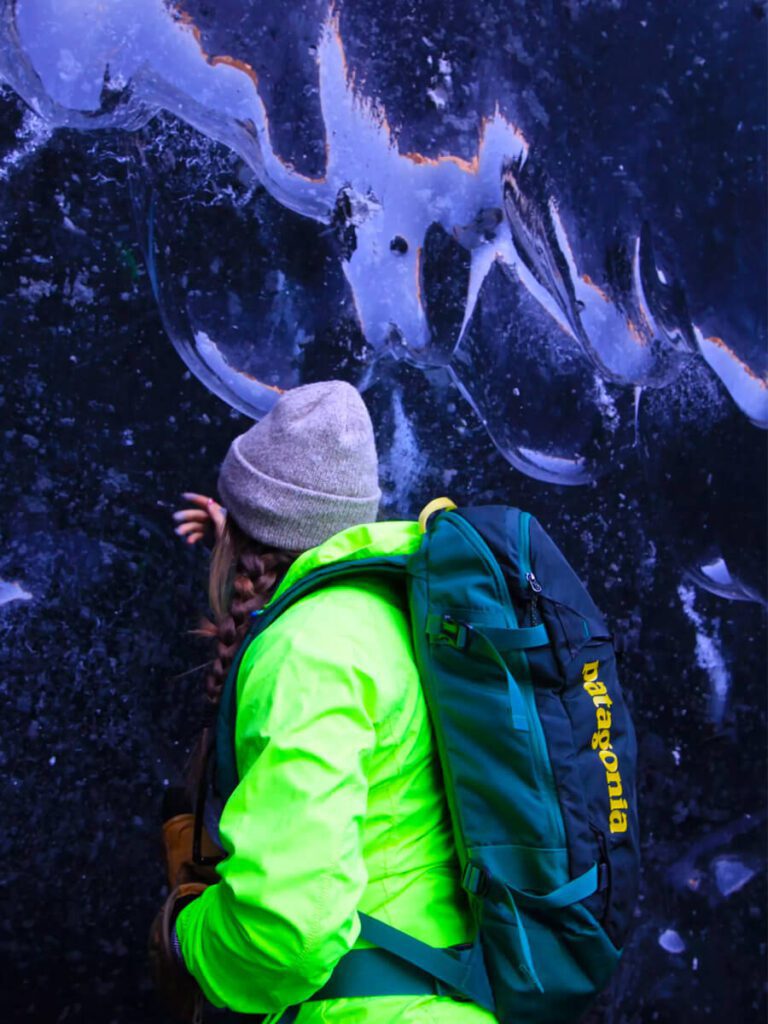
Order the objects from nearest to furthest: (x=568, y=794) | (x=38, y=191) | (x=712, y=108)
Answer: (x=568, y=794) < (x=38, y=191) < (x=712, y=108)

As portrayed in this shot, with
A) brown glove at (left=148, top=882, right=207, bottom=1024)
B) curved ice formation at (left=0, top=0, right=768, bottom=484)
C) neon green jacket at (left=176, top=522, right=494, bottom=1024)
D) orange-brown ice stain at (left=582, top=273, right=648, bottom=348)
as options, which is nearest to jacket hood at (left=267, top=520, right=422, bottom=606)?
neon green jacket at (left=176, top=522, right=494, bottom=1024)

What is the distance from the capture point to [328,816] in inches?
47.9

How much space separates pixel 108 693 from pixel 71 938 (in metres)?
0.54

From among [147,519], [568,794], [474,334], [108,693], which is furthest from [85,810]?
[474,334]

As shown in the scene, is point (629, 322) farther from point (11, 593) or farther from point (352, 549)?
point (11, 593)

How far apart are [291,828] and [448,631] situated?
368 millimetres

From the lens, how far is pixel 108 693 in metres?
2.22

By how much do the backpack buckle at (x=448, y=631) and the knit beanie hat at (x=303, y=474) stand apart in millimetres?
285

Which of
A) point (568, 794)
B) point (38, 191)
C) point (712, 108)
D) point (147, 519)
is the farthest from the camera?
point (712, 108)

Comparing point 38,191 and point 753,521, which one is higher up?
point 38,191

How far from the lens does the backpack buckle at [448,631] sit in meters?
1.41

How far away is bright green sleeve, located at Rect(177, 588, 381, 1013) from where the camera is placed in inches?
47.3

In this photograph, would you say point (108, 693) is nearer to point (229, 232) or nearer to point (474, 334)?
point (229, 232)

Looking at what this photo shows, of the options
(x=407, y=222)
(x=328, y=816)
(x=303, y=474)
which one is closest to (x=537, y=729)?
(x=328, y=816)
